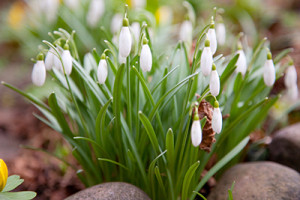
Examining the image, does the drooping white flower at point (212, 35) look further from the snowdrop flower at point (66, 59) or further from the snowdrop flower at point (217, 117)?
the snowdrop flower at point (66, 59)

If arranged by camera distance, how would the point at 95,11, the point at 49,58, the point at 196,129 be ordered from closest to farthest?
the point at 196,129 → the point at 49,58 → the point at 95,11

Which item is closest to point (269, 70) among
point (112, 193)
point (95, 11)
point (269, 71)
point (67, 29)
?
point (269, 71)

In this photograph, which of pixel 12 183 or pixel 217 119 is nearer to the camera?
pixel 217 119

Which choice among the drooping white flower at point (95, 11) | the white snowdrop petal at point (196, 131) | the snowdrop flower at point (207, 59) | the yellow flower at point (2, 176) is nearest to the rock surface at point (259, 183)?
the white snowdrop petal at point (196, 131)

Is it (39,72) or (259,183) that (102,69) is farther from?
(259,183)

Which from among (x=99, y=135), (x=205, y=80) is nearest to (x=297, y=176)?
(x=205, y=80)

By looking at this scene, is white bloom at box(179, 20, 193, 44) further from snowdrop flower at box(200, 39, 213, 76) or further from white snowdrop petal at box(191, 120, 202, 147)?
white snowdrop petal at box(191, 120, 202, 147)

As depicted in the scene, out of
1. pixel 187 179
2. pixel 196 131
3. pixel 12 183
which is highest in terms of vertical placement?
pixel 196 131
